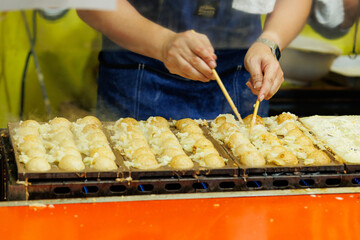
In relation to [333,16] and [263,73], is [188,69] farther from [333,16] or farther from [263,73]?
[333,16]

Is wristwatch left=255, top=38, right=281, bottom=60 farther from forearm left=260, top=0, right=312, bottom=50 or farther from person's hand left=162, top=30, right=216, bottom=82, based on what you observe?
person's hand left=162, top=30, right=216, bottom=82

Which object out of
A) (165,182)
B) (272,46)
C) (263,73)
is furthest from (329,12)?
(165,182)

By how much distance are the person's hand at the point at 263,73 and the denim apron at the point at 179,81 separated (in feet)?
1.07

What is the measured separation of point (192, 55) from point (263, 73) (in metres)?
0.37

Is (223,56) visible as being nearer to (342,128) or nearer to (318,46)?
(342,128)

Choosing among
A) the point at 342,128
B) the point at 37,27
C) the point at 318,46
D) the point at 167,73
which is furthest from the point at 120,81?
Result: the point at 318,46

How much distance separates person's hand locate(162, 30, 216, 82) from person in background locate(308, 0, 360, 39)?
179 cm

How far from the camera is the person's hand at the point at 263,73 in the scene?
2408 millimetres

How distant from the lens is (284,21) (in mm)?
2877

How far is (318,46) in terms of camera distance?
13.0 feet

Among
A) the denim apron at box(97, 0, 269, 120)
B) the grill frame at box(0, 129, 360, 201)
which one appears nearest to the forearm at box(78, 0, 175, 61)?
the denim apron at box(97, 0, 269, 120)

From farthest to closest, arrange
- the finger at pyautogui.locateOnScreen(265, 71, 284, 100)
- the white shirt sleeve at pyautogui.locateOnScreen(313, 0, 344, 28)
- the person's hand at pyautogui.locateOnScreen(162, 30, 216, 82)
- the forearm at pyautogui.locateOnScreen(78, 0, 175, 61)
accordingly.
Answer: the white shirt sleeve at pyautogui.locateOnScreen(313, 0, 344, 28) → the forearm at pyautogui.locateOnScreen(78, 0, 175, 61) → the finger at pyautogui.locateOnScreen(265, 71, 284, 100) → the person's hand at pyautogui.locateOnScreen(162, 30, 216, 82)

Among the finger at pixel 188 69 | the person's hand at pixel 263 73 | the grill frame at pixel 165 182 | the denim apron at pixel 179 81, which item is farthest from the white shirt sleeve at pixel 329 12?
the grill frame at pixel 165 182

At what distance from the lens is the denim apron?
2.90 m
